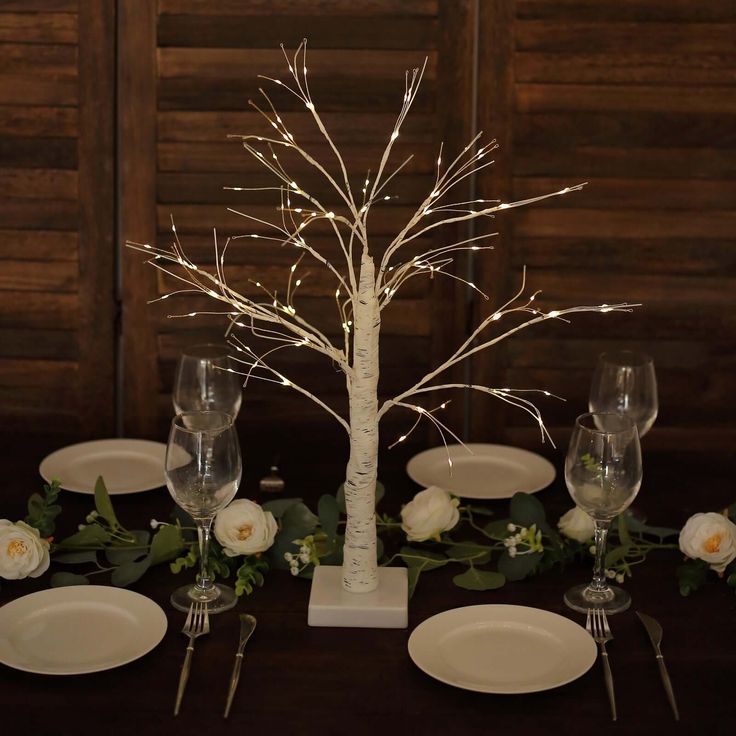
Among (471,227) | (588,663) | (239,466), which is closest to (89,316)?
(471,227)

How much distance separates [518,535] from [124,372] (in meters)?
1.19

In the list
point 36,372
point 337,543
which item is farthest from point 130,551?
point 36,372

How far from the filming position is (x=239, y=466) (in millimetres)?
1408

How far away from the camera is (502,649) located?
52.4 inches

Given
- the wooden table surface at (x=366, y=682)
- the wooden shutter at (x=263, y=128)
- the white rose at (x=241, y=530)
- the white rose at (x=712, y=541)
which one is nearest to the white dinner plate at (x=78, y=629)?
the wooden table surface at (x=366, y=682)

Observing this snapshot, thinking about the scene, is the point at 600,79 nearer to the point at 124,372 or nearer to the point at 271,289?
the point at 271,289

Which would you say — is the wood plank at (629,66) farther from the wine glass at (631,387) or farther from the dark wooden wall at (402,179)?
the wine glass at (631,387)

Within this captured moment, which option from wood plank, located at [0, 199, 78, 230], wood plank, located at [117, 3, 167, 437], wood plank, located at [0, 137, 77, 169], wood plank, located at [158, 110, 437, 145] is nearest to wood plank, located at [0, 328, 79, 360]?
wood plank, located at [117, 3, 167, 437]

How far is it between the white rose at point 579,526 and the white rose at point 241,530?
39 cm

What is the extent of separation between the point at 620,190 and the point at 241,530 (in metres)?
1.25

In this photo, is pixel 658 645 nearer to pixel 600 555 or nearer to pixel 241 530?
pixel 600 555

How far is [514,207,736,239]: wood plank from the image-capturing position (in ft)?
7.82

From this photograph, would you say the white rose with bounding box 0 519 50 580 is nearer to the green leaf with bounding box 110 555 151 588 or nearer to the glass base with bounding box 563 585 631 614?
the green leaf with bounding box 110 555 151 588

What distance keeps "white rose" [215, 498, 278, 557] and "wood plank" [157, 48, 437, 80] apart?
1.14 m
